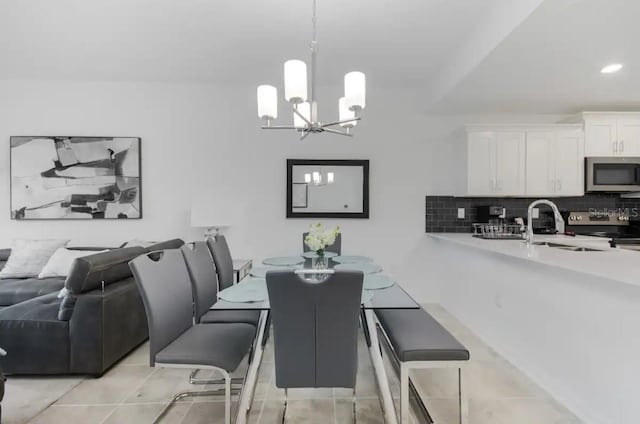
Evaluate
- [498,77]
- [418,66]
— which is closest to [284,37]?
[418,66]

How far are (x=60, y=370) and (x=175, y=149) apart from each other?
101 inches

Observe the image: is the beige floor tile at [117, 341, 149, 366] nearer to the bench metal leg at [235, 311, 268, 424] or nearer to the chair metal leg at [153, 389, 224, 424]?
the chair metal leg at [153, 389, 224, 424]

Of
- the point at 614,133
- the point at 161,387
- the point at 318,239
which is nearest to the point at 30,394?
the point at 161,387

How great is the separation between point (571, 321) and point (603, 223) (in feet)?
9.48

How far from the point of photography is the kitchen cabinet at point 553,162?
12.6 feet

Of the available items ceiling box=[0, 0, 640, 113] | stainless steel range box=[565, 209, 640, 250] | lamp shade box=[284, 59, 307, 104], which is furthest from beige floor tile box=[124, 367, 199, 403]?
stainless steel range box=[565, 209, 640, 250]

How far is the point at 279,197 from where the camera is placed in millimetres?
4094

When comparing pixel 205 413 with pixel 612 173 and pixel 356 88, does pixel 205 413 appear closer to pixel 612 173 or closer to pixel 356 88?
pixel 356 88

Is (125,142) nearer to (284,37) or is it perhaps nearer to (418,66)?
(284,37)

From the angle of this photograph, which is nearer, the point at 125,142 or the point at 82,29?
the point at 82,29

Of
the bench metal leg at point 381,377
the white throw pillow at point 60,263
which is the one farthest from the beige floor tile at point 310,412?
the white throw pillow at point 60,263

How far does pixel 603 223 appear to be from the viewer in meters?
4.09

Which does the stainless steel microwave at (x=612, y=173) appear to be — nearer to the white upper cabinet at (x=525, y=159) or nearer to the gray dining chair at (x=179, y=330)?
the white upper cabinet at (x=525, y=159)

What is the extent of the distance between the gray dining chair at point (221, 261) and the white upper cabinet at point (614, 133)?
165 inches
